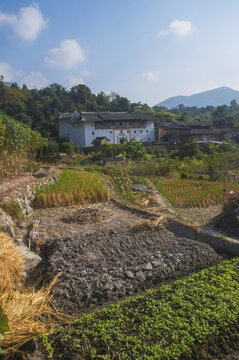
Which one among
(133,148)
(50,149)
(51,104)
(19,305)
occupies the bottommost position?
(19,305)

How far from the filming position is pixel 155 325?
253 centimetres

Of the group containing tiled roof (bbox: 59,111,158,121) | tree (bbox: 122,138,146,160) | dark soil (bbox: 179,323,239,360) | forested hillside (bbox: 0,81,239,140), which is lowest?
dark soil (bbox: 179,323,239,360)

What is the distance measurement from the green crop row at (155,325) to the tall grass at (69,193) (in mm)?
4224

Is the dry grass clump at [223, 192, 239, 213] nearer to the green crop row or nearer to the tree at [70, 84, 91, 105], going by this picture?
the green crop row

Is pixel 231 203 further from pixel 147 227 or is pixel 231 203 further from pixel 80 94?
pixel 80 94

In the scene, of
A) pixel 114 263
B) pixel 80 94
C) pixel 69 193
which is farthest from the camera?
pixel 80 94

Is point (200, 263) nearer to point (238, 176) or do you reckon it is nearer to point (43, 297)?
point (43, 297)

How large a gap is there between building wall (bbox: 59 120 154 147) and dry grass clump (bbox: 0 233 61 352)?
29343mm

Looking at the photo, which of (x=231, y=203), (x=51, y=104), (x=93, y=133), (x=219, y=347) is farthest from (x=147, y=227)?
(x=51, y=104)

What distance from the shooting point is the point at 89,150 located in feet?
95.8

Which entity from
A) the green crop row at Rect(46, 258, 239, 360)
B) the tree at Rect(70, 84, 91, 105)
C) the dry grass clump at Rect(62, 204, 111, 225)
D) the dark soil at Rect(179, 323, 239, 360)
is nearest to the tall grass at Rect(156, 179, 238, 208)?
the dry grass clump at Rect(62, 204, 111, 225)

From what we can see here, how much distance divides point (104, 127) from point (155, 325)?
31591mm

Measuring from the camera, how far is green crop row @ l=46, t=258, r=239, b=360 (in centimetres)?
229

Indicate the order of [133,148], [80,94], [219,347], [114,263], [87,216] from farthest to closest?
1. [80,94]
2. [133,148]
3. [87,216]
4. [114,263]
5. [219,347]
